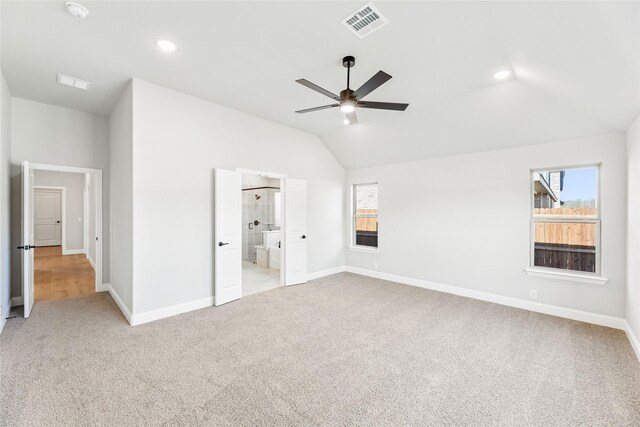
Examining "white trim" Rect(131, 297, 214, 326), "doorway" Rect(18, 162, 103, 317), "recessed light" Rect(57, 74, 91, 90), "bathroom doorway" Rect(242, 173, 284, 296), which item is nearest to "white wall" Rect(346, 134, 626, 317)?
"bathroom doorway" Rect(242, 173, 284, 296)

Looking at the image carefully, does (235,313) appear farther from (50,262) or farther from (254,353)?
(50,262)

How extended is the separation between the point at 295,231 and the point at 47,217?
9725 mm

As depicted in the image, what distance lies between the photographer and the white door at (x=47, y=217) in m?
9.37

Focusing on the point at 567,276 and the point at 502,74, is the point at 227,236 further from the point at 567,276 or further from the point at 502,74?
the point at 567,276

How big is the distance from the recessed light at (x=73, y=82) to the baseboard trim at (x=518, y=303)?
5.74 meters

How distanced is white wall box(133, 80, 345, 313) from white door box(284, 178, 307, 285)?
0.58 m

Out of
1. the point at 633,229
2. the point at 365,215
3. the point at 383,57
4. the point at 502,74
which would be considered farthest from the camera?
the point at 365,215

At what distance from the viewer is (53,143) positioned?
431 cm

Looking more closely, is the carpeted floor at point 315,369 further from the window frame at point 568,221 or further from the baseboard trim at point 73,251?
the baseboard trim at point 73,251

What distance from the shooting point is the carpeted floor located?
6.51 feet

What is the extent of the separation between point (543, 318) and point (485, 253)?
1149 millimetres

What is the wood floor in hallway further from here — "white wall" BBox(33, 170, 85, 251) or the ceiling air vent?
the ceiling air vent

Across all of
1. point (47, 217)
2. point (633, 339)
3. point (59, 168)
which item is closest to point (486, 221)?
point (633, 339)

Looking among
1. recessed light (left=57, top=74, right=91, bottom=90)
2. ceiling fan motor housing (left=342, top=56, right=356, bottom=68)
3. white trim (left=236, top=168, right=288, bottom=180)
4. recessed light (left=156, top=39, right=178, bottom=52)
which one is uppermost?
recessed light (left=156, top=39, right=178, bottom=52)
